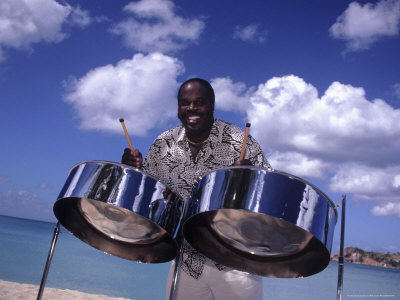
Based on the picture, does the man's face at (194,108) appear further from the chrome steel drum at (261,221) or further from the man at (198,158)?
the chrome steel drum at (261,221)

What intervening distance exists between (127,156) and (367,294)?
11867 mm

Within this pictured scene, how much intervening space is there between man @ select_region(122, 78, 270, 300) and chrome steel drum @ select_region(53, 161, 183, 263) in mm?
220

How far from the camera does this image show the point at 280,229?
1.33 m

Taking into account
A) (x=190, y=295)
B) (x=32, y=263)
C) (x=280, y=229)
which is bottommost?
(x=32, y=263)

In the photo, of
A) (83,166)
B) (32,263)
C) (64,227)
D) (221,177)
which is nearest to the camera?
(221,177)

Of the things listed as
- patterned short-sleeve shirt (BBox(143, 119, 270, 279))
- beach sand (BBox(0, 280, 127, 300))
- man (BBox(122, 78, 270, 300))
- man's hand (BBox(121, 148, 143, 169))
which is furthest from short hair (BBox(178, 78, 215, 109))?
beach sand (BBox(0, 280, 127, 300))

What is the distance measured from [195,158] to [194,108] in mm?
240

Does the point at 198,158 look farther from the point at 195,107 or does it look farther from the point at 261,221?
the point at 261,221

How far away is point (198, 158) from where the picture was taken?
1817 millimetres

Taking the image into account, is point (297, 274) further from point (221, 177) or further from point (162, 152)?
point (162, 152)

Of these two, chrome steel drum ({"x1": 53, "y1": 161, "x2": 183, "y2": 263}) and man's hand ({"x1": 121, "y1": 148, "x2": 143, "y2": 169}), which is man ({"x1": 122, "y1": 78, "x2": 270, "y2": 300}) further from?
chrome steel drum ({"x1": 53, "y1": 161, "x2": 183, "y2": 263})

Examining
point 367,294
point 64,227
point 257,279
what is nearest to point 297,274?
point 257,279

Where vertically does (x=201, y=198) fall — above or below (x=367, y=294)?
above

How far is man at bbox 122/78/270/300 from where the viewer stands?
167cm
